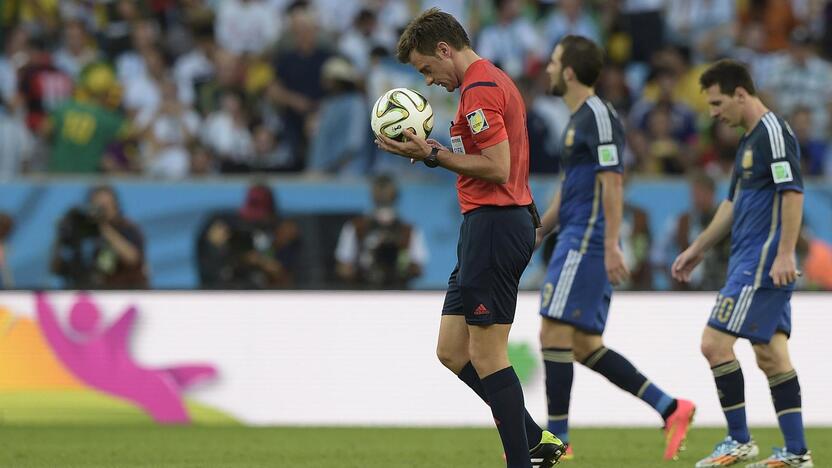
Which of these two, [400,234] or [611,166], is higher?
[611,166]

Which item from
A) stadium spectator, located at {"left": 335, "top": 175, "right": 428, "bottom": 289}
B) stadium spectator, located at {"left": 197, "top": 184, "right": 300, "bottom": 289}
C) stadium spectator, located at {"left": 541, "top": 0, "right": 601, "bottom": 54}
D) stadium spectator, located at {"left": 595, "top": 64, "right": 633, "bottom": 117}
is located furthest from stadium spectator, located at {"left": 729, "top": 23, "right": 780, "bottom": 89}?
stadium spectator, located at {"left": 197, "top": 184, "right": 300, "bottom": 289}

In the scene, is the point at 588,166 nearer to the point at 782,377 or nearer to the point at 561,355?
the point at 561,355

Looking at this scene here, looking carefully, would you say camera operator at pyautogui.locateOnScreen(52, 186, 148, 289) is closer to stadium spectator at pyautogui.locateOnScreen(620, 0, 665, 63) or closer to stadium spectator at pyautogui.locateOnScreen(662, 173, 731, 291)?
stadium spectator at pyautogui.locateOnScreen(662, 173, 731, 291)

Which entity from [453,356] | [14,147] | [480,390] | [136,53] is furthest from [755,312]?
[136,53]

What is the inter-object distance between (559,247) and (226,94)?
752 centimetres

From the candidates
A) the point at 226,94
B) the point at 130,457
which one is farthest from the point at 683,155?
the point at 130,457

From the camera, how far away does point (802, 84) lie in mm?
14977

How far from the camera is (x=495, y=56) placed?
1529 cm

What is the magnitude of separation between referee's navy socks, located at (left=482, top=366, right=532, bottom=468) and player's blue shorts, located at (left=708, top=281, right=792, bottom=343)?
5.77 feet

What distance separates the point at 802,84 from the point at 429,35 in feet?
31.5

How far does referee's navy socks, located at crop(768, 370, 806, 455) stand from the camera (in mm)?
7578

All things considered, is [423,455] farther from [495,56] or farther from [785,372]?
[495,56]

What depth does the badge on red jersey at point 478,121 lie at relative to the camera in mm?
6125

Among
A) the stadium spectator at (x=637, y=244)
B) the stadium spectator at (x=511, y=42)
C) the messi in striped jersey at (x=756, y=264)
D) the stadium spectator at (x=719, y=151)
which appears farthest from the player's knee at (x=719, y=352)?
the stadium spectator at (x=511, y=42)
